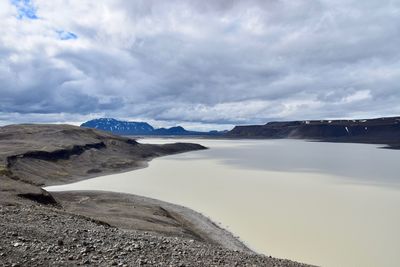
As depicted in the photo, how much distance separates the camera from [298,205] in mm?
48688

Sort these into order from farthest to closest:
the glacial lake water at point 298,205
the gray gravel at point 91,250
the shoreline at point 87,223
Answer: the glacial lake water at point 298,205, the shoreline at point 87,223, the gray gravel at point 91,250

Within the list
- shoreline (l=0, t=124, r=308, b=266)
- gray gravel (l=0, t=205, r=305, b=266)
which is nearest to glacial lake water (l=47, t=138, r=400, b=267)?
shoreline (l=0, t=124, r=308, b=266)

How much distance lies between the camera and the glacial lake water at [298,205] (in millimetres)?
31562

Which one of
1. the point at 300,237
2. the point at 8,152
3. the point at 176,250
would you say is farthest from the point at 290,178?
the point at 176,250

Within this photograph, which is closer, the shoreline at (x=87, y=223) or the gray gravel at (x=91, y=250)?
the gray gravel at (x=91, y=250)

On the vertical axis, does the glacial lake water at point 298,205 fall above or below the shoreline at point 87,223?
below

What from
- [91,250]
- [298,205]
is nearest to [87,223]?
[91,250]

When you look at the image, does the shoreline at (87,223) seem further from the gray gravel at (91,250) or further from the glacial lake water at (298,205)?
the glacial lake water at (298,205)

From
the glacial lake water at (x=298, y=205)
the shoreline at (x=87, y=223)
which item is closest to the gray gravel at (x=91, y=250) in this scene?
the shoreline at (x=87, y=223)

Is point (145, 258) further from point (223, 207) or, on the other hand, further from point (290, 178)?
point (290, 178)

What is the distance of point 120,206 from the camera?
42.5 metres

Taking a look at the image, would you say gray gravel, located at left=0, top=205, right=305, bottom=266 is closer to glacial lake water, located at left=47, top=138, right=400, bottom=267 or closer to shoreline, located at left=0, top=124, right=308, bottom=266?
shoreline, located at left=0, top=124, right=308, bottom=266

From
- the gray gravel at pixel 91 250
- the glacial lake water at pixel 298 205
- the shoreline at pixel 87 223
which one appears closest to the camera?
the gray gravel at pixel 91 250

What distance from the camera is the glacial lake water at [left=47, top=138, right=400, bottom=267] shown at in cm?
3156
